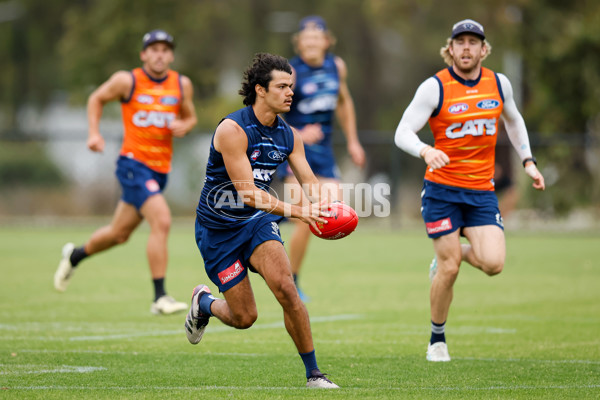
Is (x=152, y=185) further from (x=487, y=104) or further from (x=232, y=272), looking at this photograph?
(x=487, y=104)

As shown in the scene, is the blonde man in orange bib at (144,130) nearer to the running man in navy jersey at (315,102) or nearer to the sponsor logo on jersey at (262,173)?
the running man in navy jersey at (315,102)

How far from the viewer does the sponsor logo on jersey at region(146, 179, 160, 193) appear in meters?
9.75

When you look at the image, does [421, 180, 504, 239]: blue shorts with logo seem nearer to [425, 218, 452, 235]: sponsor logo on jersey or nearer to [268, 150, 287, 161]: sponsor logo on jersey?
[425, 218, 452, 235]: sponsor logo on jersey

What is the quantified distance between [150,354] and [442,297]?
232cm

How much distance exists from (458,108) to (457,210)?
801mm

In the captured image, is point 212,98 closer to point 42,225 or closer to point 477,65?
point 42,225

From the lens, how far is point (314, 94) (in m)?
11.2

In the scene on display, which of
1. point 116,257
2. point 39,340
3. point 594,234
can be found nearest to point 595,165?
point 594,234

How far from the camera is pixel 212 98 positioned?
3666 centimetres

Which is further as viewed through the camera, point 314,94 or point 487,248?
point 314,94

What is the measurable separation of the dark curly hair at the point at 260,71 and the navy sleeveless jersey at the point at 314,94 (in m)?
4.80

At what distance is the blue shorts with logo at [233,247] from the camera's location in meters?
6.21

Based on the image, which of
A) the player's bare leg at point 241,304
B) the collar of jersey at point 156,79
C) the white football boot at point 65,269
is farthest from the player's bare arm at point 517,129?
the white football boot at point 65,269

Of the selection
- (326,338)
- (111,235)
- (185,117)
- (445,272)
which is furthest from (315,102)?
(445,272)
